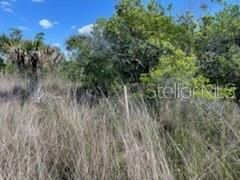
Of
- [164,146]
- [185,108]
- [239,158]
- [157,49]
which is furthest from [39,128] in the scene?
[157,49]

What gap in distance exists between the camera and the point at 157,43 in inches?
263

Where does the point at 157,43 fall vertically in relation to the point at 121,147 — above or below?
above

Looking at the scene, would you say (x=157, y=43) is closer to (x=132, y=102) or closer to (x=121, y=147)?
(x=132, y=102)

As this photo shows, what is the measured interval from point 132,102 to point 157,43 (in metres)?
3.01

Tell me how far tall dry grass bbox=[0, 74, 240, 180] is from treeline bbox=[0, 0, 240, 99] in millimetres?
3047

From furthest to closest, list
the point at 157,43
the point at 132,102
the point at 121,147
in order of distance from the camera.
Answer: the point at 157,43
the point at 132,102
the point at 121,147

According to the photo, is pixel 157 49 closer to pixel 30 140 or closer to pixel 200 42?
pixel 200 42

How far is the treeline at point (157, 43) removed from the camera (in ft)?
22.9

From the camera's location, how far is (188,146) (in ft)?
9.70

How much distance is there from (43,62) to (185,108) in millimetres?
5240

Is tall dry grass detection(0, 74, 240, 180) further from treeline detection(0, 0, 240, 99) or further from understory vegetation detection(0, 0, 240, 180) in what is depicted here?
treeline detection(0, 0, 240, 99)

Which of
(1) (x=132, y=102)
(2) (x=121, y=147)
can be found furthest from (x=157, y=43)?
(2) (x=121, y=147)

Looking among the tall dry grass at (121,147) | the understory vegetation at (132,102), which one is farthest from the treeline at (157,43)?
the tall dry grass at (121,147)

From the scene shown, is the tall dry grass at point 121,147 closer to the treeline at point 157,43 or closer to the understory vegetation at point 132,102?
the understory vegetation at point 132,102
